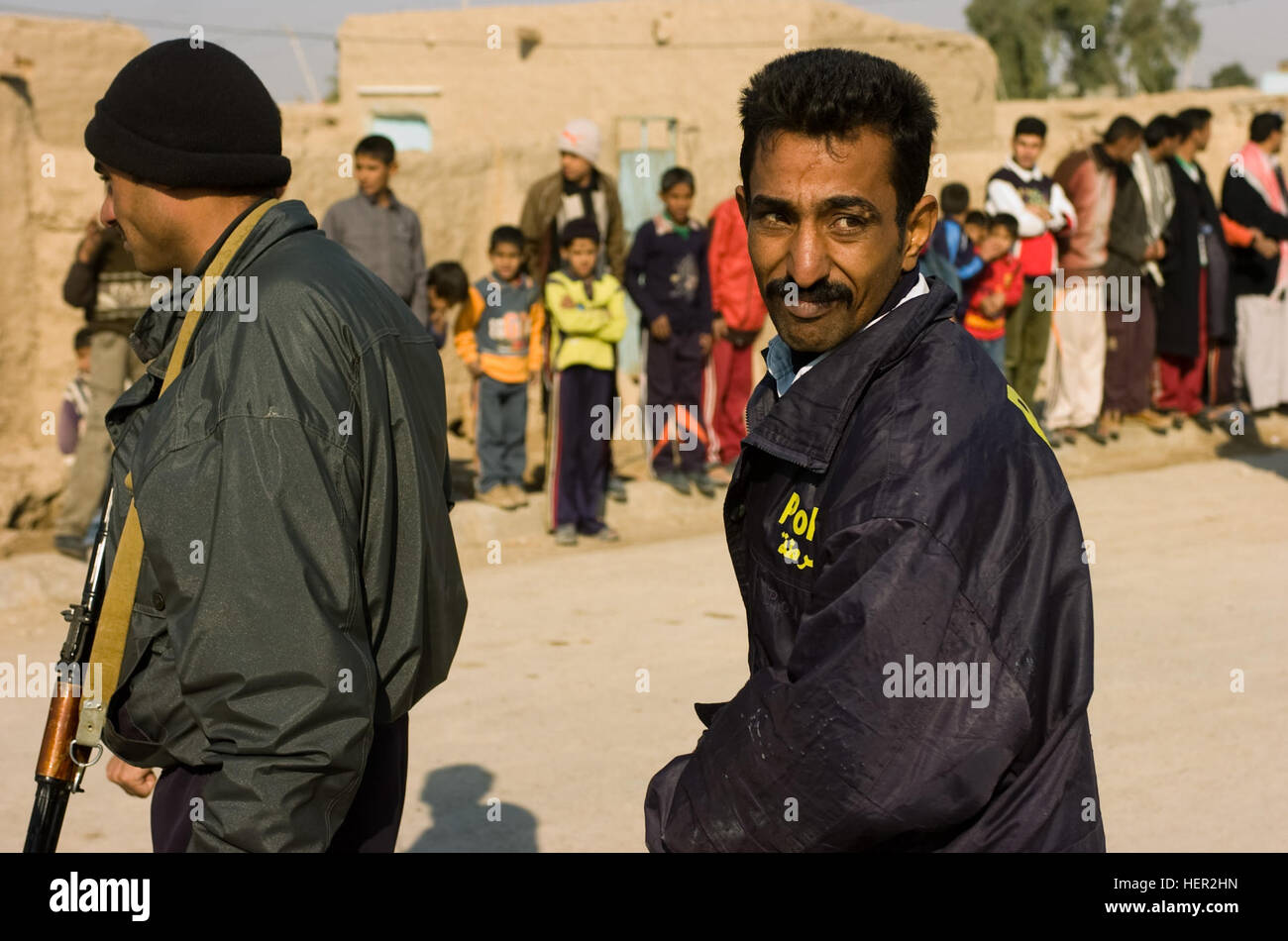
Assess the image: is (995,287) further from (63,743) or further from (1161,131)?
(63,743)

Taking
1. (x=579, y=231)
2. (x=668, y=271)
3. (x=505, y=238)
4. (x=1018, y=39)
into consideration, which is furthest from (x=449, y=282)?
(x=1018, y=39)

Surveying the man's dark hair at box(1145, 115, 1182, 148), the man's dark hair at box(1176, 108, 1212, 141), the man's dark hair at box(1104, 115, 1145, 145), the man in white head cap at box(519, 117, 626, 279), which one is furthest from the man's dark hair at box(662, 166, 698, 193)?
the man's dark hair at box(1176, 108, 1212, 141)

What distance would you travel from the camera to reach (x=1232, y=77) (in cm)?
4778

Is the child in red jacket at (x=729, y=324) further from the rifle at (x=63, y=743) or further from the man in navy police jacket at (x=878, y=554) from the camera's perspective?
the man in navy police jacket at (x=878, y=554)

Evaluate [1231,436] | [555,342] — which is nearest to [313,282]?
[555,342]

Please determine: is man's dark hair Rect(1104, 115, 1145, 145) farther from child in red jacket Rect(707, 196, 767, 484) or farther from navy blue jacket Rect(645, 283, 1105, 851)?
navy blue jacket Rect(645, 283, 1105, 851)

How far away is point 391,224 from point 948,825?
692 cm

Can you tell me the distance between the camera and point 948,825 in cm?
157

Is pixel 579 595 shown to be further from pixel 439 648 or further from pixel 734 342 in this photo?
pixel 439 648

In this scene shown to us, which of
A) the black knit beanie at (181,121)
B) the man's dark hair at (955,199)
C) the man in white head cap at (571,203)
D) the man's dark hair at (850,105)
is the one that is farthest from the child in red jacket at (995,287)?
the man's dark hair at (850,105)

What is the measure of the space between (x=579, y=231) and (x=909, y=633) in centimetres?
689

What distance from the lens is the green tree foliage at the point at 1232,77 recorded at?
47.1m

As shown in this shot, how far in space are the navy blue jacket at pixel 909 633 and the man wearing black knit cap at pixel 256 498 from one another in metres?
0.54

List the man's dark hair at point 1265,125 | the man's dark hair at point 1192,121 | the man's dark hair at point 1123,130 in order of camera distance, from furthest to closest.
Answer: the man's dark hair at point 1192,121 → the man's dark hair at point 1265,125 → the man's dark hair at point 1123,130
